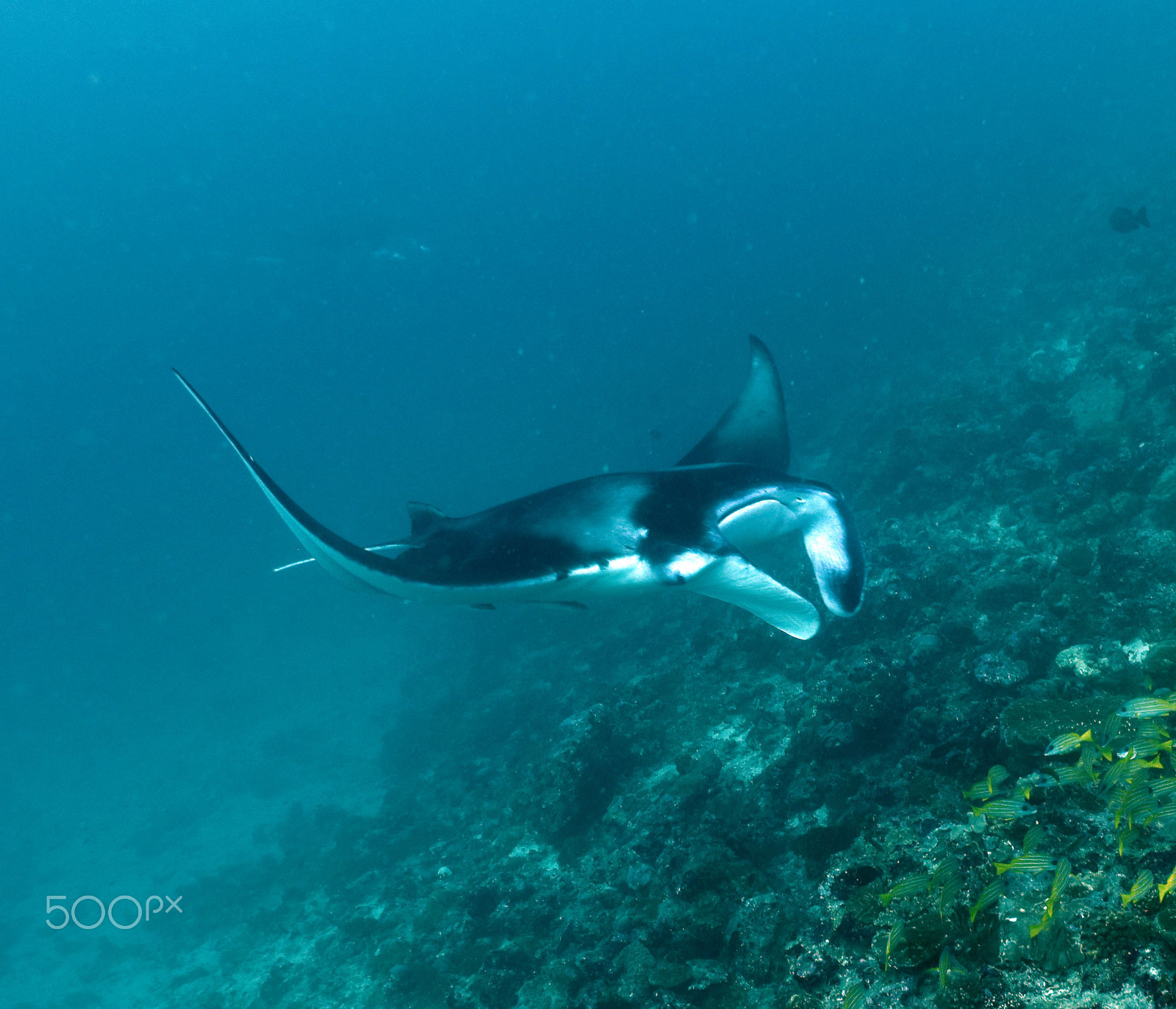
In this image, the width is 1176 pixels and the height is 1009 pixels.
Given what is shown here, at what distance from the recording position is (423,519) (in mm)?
4531

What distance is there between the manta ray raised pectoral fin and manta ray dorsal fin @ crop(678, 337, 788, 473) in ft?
9.78

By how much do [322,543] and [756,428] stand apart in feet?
12.7

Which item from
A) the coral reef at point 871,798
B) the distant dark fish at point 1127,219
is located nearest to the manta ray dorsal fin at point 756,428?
the coral reef at point 871,798

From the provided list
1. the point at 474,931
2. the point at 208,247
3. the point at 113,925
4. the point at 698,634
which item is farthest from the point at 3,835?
the point at 208,247

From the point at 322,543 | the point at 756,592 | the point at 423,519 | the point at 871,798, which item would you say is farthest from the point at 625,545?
the point at 871,798

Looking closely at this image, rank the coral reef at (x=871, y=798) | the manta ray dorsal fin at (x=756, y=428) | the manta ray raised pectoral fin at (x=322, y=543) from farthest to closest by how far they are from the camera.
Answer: the manta ray dorsal fin at (x=756, y=428) < the manta ray raised pectoral fin at (x=322, y=543) < the coral reef at (x=871, y=798)

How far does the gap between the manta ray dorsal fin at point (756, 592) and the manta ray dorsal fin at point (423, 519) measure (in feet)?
6.27

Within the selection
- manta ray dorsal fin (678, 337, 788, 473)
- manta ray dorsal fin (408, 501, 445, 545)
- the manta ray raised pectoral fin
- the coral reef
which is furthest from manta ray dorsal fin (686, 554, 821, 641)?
manta ray dorsal fin (678, 337, 788, 473)

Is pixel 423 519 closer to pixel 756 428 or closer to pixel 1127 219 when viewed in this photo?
pixel 756 428

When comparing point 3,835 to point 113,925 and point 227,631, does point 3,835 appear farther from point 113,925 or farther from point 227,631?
point 227,631

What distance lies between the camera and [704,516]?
3.52 metres

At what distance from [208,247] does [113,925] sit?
9126 cm

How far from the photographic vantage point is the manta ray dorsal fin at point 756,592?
3141 millimetres

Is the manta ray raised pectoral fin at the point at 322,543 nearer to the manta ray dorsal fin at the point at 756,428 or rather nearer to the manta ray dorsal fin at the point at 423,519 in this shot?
the manta ray dorsal fin at the point at 423,519
